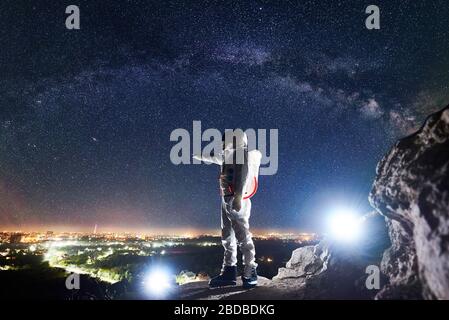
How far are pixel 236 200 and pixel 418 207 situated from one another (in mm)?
3154

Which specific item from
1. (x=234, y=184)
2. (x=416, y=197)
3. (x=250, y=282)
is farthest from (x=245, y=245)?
(x=416, y=197)

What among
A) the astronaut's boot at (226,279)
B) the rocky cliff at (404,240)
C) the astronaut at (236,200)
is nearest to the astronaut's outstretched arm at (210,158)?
the astronaut at (236,200)

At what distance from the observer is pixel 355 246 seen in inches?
239

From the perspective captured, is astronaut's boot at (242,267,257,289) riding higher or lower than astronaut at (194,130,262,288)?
lower

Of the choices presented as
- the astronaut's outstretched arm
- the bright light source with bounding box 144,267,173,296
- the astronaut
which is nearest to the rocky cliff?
the astronaut

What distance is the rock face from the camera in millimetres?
3135

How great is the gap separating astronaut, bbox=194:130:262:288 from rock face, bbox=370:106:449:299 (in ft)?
8.26

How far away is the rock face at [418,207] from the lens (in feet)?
10.3

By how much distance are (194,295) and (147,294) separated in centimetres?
106

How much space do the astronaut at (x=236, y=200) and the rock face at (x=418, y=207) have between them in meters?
2.52

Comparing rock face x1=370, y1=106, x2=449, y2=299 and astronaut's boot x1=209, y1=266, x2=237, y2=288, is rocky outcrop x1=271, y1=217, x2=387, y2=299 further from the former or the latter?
astronaut's boot x1=209, y1=266, x2=237, y2=288

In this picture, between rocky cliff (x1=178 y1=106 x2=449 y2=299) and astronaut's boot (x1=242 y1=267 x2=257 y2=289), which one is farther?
astronaut's boot (x1=242 y1=267 x2=257 y2=289)

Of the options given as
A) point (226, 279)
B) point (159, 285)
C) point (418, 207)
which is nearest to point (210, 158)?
point (226, 279)
